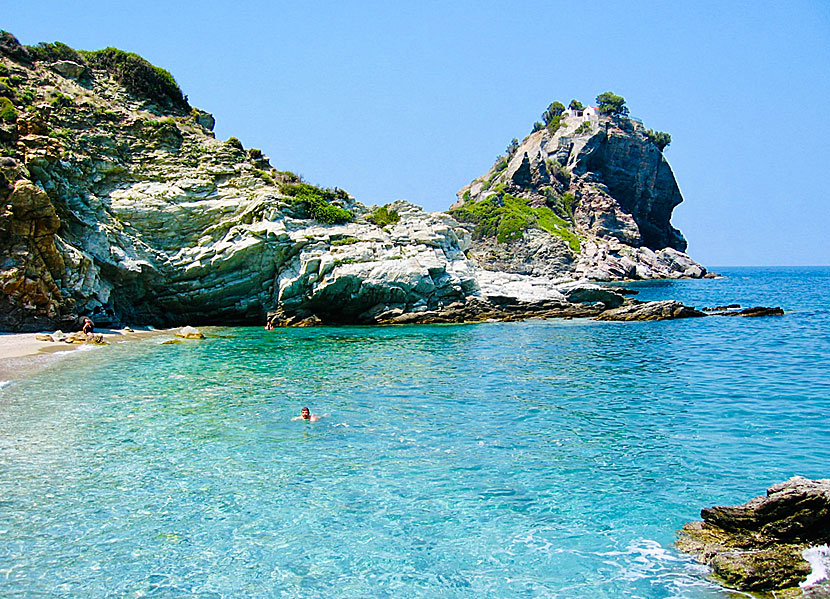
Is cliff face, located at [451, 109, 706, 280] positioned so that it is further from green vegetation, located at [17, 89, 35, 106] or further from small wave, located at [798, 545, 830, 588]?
small wave, located at [798, 545, 830, 588]

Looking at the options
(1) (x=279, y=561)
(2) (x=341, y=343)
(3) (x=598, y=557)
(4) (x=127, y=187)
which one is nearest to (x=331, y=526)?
(1) (x=279, y=561)

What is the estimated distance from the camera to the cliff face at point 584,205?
90.2 metres

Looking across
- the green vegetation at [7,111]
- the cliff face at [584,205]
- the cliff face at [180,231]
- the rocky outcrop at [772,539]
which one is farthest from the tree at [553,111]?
the rocky outcrop at [772,539]

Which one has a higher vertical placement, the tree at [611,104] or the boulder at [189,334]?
the tree at [611,104]

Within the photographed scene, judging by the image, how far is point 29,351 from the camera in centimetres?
2550

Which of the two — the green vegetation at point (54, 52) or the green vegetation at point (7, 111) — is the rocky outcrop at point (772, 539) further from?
the green vegetation at point (54, 52)

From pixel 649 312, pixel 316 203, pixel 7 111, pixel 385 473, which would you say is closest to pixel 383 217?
pixel 316 203

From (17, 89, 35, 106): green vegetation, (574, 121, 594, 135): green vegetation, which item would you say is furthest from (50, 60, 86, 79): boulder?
(574, 121, 594, 135): green vegetation

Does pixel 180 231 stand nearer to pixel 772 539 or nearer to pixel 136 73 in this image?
pixel 136 73

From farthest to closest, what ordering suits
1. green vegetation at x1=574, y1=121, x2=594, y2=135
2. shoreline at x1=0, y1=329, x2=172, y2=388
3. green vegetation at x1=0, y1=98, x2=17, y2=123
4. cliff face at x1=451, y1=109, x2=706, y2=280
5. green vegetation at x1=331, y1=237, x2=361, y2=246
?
green vegetation at x1=574, y1=121, x2=594, y2=135, cliff face at x1=451, y1=109, x2=706, y2=280, green vegetation at x1=331, y1=237, x2=361, y2=246, green vegetation at x1=0, y1=98, x2=17, y2=123, shoreline at x1=0, y1=329, x2=172, y2=388

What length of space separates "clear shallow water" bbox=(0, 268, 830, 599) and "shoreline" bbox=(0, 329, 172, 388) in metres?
1.21

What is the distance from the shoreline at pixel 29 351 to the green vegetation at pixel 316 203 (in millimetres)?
14490

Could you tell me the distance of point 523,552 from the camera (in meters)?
8.49

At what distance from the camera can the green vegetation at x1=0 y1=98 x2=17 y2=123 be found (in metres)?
34.6
